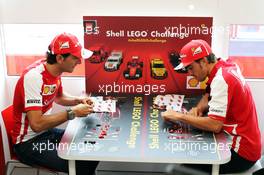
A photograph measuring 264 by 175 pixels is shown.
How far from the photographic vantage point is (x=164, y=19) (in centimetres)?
288

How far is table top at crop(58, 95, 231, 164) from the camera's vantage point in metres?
2.08

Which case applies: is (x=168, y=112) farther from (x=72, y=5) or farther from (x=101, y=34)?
(x=72, y=5)

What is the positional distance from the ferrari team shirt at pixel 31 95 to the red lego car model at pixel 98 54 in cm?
47

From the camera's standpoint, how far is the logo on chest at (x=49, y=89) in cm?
245

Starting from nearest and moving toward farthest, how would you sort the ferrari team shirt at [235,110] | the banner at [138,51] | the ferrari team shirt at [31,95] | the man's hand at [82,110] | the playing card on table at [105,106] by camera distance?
1. the ferrari team shirt at [235,110]
2. the ferrari team shirt at [31,95]
3. the man's hand at [82,110]
4. the playing card on table at [105,106]
5. the banner at [138,51]

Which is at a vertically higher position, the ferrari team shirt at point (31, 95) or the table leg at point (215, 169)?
the ferrari team shirt at point (31, 95)

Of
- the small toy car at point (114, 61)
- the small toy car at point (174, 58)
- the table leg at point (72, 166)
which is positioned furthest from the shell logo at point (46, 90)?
the small toy car at point (174, 58)

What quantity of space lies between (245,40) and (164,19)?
26.7 inches

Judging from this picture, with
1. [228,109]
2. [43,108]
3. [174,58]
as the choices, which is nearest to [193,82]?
[174,58]

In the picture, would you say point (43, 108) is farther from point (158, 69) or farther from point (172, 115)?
point (158, 69)

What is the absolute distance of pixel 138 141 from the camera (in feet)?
7.38

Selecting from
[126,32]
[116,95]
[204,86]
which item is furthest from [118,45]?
[204,86]

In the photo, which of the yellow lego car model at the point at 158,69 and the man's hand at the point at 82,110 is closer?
the man's hand at the point at 82,110

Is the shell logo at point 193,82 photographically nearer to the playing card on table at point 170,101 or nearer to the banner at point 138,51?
the banner at point 138,51
